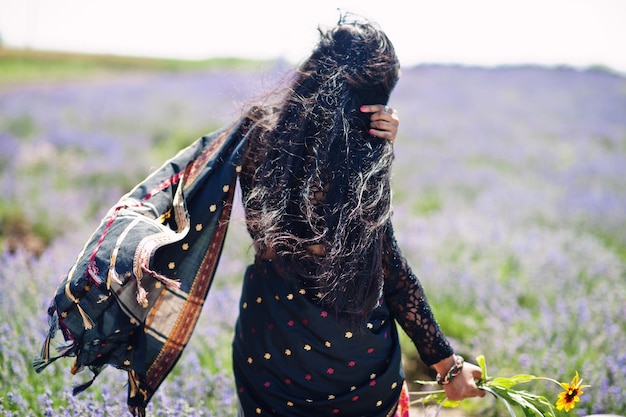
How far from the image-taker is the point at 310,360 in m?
1.57

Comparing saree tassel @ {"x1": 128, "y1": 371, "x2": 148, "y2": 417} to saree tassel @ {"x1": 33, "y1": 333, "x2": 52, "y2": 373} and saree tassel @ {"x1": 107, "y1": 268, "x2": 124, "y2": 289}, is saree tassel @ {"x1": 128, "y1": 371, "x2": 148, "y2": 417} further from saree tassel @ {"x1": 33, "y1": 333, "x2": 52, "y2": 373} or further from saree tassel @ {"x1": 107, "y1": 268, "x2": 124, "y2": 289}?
saree tassel @ {"x1": 107, "y1": 268, "x2": 124, "y2": 289}

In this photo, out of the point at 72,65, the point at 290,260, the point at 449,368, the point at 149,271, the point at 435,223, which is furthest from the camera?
the point at 72,65

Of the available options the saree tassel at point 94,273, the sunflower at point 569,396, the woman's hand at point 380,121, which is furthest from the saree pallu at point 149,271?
the sunflower at point 569,396

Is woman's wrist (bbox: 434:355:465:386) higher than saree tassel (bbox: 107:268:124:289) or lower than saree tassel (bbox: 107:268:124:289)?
lower

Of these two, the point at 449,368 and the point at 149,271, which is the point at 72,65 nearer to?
the point at 149,271

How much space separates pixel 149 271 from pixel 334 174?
57 centimetres

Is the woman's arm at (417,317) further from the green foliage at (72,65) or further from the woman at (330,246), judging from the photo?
the green foliage at (72,65)

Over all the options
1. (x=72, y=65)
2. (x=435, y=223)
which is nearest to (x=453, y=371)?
(x=435, y=223)

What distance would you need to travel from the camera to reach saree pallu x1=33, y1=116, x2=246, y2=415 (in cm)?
140

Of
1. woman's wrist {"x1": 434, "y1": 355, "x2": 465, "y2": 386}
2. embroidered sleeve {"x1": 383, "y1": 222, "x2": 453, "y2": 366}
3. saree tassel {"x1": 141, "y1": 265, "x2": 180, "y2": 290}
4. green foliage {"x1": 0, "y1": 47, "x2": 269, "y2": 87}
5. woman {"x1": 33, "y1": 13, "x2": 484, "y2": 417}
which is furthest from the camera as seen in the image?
green foliage {"x1": 0, "y1": 47, "x2": 269, "y2": 87}

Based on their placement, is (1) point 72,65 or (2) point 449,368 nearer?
(2) point 449,368

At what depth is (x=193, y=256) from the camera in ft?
5.34

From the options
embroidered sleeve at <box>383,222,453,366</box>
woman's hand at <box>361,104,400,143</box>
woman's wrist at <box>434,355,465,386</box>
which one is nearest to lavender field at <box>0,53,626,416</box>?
woman's hand at <box>361,104,400,143</box>

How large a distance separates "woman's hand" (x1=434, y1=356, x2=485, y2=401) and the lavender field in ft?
2.77
